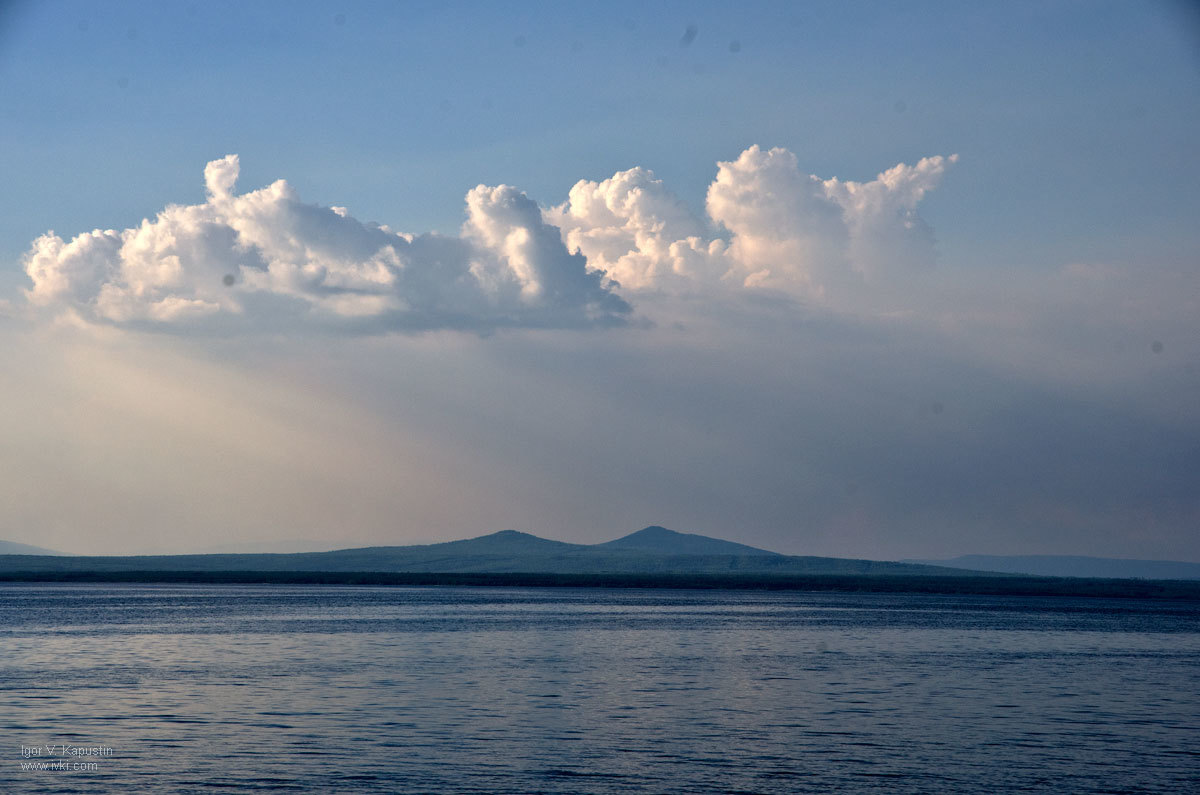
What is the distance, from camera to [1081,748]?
2414 cm

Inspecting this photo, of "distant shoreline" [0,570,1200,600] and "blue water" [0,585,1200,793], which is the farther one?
"distant shoreline" [0,570,1200,600]

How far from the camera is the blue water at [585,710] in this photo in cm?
2056

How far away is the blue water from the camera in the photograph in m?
20.6

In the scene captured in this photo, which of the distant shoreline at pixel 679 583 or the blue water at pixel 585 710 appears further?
the distant shoreline at pixel 679 583

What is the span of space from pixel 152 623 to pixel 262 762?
42183mm

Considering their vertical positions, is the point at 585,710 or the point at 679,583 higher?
the point at 585,710

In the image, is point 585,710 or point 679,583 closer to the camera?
point 585,710

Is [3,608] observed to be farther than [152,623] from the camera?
Yes

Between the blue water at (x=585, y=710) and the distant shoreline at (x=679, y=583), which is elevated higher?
the blue water at (x=585, y=710)

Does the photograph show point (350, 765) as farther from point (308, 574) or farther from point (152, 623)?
point (308, 574)

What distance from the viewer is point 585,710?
2838 centimetres

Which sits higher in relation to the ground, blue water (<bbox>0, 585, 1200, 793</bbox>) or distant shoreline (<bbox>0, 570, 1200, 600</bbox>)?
blue water (<bbox>0, 585, 1200, 793</bbox>)

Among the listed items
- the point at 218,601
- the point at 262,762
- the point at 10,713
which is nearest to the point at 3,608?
the point at 218,601

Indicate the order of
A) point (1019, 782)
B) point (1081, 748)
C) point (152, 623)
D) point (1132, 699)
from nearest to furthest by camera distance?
point (1019, 782)
point (1081, 748)
point (1132, 699)
point (152, 623)
